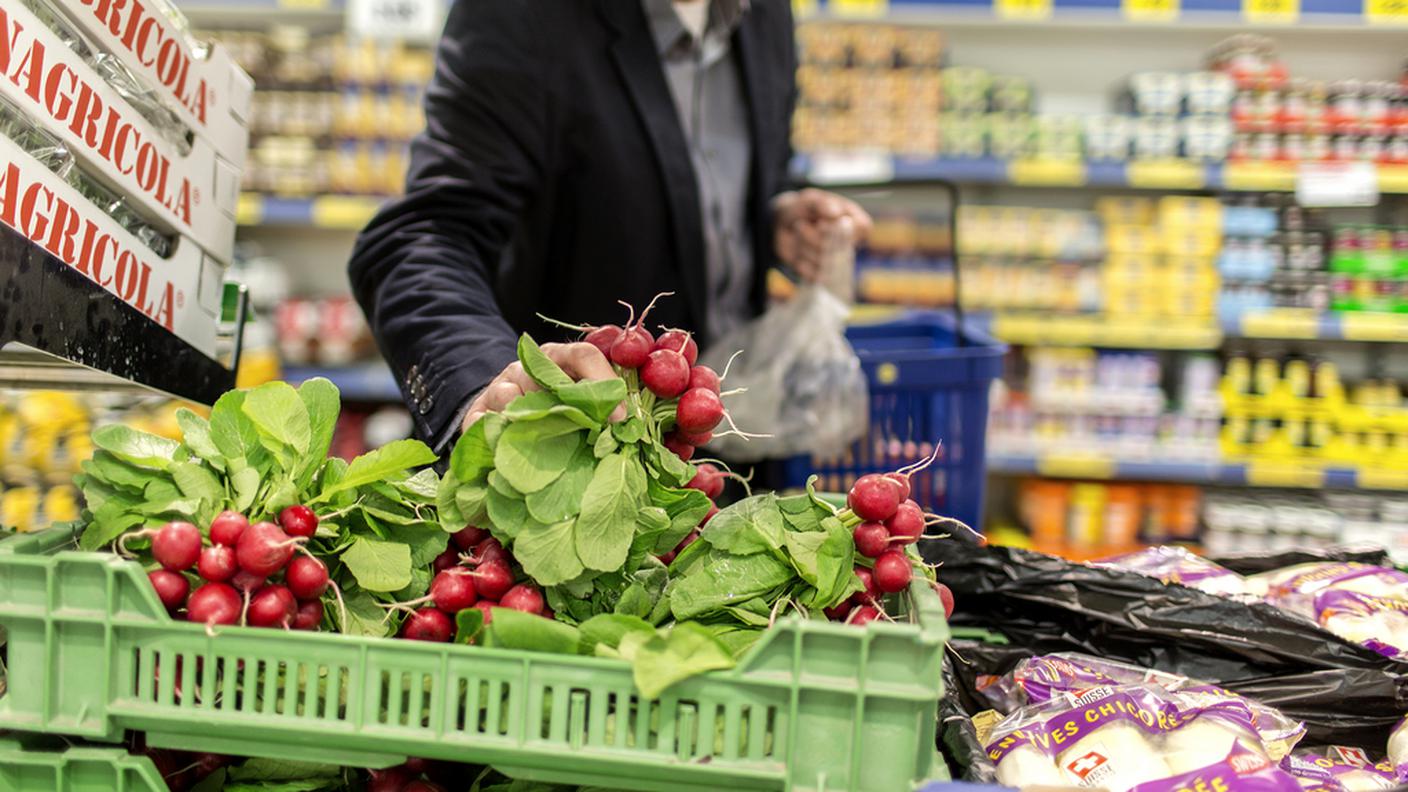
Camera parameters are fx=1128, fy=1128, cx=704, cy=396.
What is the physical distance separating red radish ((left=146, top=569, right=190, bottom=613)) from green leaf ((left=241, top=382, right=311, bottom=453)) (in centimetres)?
13

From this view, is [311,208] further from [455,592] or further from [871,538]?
[871,538]

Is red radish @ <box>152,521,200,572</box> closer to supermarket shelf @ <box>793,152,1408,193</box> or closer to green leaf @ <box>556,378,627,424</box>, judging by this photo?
green leaf @ <box>556,378,627,424</box>

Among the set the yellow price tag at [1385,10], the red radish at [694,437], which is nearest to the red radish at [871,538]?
the red radish at [694,437]

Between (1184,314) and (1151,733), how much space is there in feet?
9.40

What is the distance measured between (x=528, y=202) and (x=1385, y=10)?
317 cm

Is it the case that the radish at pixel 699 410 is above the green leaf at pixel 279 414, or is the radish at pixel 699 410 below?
above

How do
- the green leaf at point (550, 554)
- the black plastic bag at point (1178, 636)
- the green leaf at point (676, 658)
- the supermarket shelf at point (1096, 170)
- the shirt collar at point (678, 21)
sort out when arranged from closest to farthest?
the green leaf at point (676, 658)
the green leaf at point (550, 554)
the black plastic bag at point (1178, 636)
the shirt collar at point (678, 21)
the supermarket shelf at point (1096, 170)

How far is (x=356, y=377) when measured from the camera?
3.55 m

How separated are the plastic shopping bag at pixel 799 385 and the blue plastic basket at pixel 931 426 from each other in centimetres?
6

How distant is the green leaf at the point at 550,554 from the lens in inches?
33.3

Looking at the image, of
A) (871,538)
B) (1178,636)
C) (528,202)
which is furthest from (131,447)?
(1178,636)

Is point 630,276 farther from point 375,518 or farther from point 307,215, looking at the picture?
point 307,215

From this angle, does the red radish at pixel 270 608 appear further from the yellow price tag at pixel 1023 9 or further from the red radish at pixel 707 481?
the yellow price tag at pixel 1023 9

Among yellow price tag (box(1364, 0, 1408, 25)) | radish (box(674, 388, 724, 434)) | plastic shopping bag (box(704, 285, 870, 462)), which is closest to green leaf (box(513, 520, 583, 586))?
radish (box(674, 388, 724, 434))
